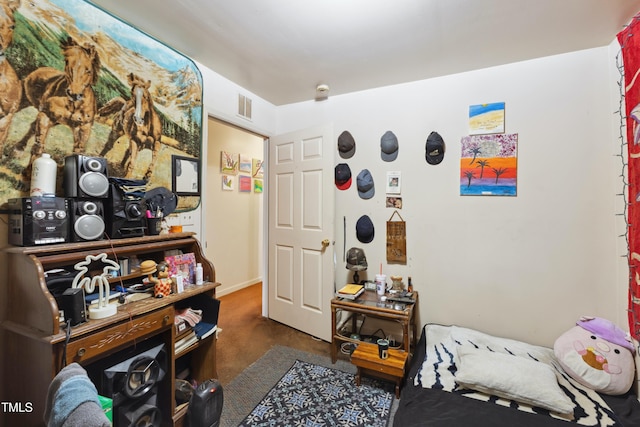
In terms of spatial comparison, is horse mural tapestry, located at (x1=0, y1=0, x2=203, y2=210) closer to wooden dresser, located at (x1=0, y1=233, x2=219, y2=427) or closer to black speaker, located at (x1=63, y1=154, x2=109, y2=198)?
black speaker, located at (x1=63, y1=154, x2=109, y2=198)

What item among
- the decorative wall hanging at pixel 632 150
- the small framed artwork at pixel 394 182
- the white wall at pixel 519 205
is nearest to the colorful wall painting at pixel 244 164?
the white wall at pixel 519 205

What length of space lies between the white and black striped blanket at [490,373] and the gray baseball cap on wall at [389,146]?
5.07ft

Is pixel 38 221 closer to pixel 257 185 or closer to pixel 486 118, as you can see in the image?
pixel 486 118

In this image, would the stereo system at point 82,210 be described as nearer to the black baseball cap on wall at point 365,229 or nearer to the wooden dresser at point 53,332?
the wooden dresser at point 53,332

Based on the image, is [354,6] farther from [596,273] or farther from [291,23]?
[596,273]

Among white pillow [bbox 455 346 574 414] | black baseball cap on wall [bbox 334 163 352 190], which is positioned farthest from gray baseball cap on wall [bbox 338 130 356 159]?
white pillow [bbox 455 346 574 414]

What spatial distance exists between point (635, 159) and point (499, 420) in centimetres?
173

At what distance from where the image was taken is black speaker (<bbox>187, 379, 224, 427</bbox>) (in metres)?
1.28

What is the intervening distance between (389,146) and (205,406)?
2.31 m

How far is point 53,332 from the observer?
41.0 inches

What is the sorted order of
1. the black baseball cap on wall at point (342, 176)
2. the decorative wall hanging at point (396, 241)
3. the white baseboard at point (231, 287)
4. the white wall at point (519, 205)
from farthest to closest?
the white baseboard at point (231, 287)
the black baseball cap on wall at point (342, 176)
the decorative wall hanging at point (396, 241)
the white wall at point (519, 205)

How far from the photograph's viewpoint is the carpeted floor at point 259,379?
66.4 inches

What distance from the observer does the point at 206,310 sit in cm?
183

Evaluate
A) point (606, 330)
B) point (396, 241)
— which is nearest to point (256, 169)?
point (396, 241)
